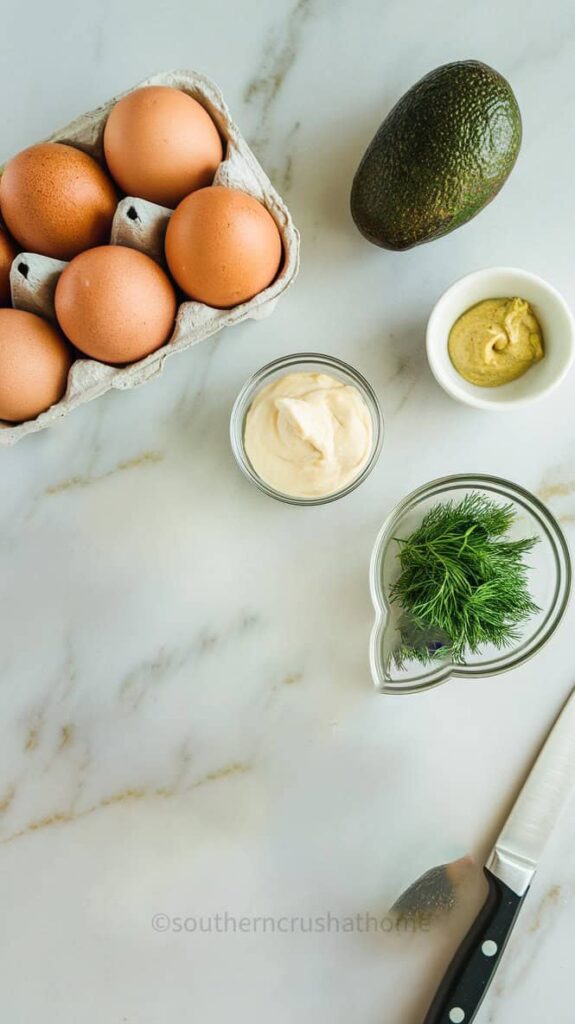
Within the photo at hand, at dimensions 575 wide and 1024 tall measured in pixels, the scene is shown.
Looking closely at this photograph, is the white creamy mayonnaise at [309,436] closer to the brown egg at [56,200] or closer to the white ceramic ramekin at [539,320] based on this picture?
the white ceramic ramekin at [539,320]

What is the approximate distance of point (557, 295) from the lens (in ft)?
2.66

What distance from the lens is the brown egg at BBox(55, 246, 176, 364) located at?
672mm

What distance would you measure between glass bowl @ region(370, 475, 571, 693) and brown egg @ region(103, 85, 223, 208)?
0.40 meters

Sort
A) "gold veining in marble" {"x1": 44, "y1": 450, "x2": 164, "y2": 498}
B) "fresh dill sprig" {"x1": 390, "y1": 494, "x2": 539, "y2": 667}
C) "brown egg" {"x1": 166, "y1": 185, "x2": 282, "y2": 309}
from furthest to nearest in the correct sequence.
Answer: "gold veining in marble" {"x1": 44, "y1": 450, "x2": 164, "y2": 498} < "fresh dill sprig" {"x1": 390, "y1": 494, "x2": 539, "y2": 667} < "brown egg" {"x1": 166, "y1": 185, "x2": 282, "y2": 309}

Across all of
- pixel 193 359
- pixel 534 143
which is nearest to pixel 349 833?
pixel 193 359

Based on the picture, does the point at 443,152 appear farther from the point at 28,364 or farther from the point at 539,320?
the point at 28,364

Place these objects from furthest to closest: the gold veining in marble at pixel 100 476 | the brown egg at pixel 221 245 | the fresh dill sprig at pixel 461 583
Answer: the gold veining in marble at pixel 100 476 → the fresh dill sprig at pixel 461 583 → the brown egg at pixel 221 245

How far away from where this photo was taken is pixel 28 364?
697 mm

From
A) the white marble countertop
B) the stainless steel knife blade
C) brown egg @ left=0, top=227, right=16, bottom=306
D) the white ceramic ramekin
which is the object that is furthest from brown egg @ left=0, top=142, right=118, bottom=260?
the stainless steel knife blade

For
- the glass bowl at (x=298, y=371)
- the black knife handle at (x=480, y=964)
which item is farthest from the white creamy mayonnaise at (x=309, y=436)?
the black knife handle at (x=480, y=964)

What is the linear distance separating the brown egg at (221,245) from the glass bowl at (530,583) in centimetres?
30

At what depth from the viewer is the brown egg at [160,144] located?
682 mm

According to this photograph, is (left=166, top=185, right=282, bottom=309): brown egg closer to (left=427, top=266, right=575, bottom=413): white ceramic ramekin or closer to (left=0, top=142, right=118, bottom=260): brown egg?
(left=0, top=142, right=118, bottom=260): brown egg

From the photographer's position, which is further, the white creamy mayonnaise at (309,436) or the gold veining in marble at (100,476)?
the gold veining in marble at (100,476)
